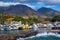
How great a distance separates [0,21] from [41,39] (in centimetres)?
9008

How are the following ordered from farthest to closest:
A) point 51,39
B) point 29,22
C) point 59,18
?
point 59,18
point 29,22
point 51,39

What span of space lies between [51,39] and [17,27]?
65.3m

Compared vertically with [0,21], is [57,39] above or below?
above

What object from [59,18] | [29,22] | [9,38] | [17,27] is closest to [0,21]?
[29,22]

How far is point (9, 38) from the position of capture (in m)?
43.0

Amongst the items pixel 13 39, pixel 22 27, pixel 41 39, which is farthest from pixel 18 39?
pixel 22 27

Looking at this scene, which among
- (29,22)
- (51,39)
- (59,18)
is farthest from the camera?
(59,18)

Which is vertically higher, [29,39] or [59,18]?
[29,39]

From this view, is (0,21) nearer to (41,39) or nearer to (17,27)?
(17,27)

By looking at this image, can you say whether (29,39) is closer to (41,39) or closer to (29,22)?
(41,39)

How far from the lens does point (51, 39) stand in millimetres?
41312

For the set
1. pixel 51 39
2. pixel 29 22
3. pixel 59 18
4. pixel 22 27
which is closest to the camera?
pixel 51 39

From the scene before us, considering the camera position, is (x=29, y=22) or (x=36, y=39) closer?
(x=36, y=39)

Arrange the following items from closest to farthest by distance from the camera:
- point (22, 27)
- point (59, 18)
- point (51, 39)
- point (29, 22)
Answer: point (51, 39) < point (22, 27) < point (29, 22) < point (59, 18)
